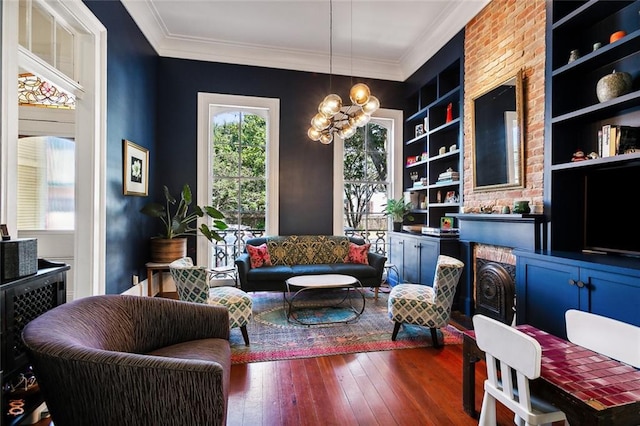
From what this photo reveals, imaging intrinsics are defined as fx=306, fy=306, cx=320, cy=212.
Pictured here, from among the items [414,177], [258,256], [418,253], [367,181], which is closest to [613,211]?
[418,253]

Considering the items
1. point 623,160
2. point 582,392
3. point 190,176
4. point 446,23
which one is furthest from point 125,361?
point 446,23

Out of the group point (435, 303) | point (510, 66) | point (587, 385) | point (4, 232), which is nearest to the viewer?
point (587, 385)

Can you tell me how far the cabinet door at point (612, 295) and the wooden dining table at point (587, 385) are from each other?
2.10ft

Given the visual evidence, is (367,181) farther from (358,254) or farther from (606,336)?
(606,336)

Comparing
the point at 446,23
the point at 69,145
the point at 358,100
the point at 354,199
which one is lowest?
the point at 354,199

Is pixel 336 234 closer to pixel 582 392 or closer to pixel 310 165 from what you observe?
pixel 310 165

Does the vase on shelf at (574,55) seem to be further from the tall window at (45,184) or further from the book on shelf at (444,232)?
the tall window at (45,184)

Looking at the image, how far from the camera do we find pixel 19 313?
60.0 inches

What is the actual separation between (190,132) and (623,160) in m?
4.95

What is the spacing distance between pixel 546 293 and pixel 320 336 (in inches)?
78.2

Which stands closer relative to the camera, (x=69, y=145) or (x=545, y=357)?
(x=545, y=357)

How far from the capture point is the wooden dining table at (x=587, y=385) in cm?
109

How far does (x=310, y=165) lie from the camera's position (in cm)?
Answer: 509

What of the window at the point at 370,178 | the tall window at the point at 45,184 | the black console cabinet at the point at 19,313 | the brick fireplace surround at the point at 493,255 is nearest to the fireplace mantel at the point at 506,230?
the brick fireplace surround at the point at 493,255
